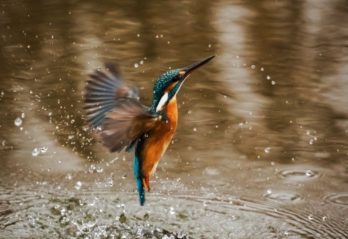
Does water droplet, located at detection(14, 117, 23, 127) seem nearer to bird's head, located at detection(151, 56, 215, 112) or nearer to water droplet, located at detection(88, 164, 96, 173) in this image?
water droplet, located at detection(88, 164, 96, 173)

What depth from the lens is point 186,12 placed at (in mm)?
8492

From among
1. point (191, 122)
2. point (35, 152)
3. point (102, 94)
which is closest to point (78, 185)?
point (35, 152)

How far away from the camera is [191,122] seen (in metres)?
5.56

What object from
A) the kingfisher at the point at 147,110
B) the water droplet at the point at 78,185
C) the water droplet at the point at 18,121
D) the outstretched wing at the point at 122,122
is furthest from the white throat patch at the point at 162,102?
the water droplet at the point at 18,121

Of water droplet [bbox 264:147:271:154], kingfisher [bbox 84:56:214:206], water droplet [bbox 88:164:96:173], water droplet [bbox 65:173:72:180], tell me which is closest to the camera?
kingfisher [bbox 84:56:214:206]

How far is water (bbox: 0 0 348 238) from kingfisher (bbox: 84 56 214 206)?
0.51 m

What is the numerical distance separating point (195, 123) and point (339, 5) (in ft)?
12.7

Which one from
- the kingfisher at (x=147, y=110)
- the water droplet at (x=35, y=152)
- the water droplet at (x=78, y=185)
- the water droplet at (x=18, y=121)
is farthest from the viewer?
the water droplet at (x=18, y=121)

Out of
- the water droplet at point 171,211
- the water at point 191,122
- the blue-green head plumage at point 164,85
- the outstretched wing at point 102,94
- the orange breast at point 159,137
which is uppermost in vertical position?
the blue-green head plumage at point 164,85

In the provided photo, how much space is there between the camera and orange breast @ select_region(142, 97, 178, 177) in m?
3.75

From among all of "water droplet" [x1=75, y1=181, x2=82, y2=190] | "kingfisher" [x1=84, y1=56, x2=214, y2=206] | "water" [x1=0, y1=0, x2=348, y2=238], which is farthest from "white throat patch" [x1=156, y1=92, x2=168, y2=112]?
"water droplet" [x1=75, y1=181, x2=82, y2=190]

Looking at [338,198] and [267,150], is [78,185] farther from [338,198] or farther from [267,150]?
[338,198]

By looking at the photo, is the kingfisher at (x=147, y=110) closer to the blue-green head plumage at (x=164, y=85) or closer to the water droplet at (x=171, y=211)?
the blue-green head plumage at (x=164, y=85)

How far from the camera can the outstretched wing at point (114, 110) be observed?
3.45 m
